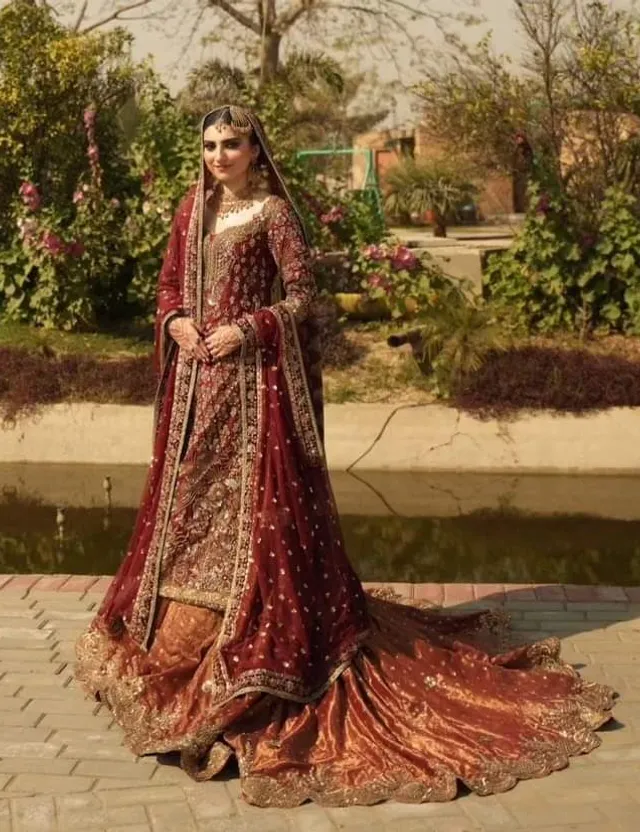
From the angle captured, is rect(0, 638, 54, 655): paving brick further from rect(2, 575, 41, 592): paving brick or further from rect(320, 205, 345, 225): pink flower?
rect(320, 205, 345, 225): pink flower

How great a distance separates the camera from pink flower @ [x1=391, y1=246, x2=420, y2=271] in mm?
8617

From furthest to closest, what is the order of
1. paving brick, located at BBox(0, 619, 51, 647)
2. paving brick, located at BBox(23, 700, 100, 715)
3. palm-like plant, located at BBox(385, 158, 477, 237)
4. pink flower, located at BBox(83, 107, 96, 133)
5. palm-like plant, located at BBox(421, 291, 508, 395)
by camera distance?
palm-like plant, located at BBox(385, 158, 477, 237)
pink flower, located at BBox(83, 107, 96, 133)
palm-like plant, located at BBox(421, 291, 508, 395)
paving brick, located at BBox(0, 619, 51, 647)
paving brick, located at BBox(23, 700, 100, 715)

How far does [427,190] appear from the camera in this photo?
17547 millimetres

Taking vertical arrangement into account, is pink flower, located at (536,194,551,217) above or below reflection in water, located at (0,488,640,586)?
above

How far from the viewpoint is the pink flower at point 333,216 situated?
9445mm

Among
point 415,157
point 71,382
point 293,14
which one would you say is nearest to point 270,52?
point 293,14

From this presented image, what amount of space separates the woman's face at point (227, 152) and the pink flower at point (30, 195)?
5881 mm

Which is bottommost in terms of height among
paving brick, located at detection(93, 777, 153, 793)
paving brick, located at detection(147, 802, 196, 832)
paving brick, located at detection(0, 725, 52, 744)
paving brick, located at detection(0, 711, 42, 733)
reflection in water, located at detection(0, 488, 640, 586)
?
reflection in water, located at detection(0, 488, 640, 586)

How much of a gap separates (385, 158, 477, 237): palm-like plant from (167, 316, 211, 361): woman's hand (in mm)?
13078

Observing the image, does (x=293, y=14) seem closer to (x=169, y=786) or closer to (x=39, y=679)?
(x=39, y=679)

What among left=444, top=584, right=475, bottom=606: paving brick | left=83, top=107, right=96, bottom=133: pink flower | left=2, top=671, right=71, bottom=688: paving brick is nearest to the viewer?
left=2, top=671, right=71, bottom=688: paving brick

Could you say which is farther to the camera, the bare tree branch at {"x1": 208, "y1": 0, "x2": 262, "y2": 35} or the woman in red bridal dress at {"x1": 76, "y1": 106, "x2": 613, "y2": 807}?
the bare tree branch at {"x1": 208, "y1": 0, "x2": 262, "y2": 35}

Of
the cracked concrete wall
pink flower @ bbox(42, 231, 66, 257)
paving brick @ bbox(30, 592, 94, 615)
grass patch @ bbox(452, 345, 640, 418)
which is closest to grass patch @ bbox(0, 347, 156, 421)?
the cracked concrete wall

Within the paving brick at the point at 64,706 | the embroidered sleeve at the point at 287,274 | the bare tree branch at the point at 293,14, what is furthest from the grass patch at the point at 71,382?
the bare tree branch at the point at 293,14
